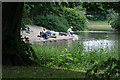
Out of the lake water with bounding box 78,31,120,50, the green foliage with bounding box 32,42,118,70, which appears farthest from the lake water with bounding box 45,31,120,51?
the green foliage with bounding box 32,42,118,70

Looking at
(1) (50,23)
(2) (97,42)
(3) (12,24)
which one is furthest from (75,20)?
(3) (12,24)

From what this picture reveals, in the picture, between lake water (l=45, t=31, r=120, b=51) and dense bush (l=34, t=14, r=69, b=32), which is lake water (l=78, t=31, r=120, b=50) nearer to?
lake water (l=45, t=31, r=120, b=51)

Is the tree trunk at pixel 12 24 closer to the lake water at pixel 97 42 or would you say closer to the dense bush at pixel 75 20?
the lake water at pixel 97 42

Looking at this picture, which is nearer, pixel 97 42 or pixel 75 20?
pixel 97 42

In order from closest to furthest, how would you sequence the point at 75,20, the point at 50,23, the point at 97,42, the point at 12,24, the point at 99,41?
1. the point at 12,24
2. the point at 97,42
3. the point at 99,41
4. the point at 50,23
5. the point at 75,20

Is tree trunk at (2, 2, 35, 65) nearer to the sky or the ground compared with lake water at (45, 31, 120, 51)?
nearer to the sky

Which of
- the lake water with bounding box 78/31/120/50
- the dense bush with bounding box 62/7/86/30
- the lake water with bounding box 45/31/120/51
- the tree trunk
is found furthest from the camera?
the dense bush with bounding box 62/7/86/30

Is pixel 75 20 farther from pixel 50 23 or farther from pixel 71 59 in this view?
pixel 71 59

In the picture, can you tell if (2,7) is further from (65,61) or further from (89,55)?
(89,55)

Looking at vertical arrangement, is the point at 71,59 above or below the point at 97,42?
below

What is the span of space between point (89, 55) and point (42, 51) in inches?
80.2

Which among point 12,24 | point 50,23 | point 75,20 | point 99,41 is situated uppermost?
point 75,20

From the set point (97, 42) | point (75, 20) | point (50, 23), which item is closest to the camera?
point (97, 42)

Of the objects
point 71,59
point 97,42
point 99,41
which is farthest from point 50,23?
point 71,59
